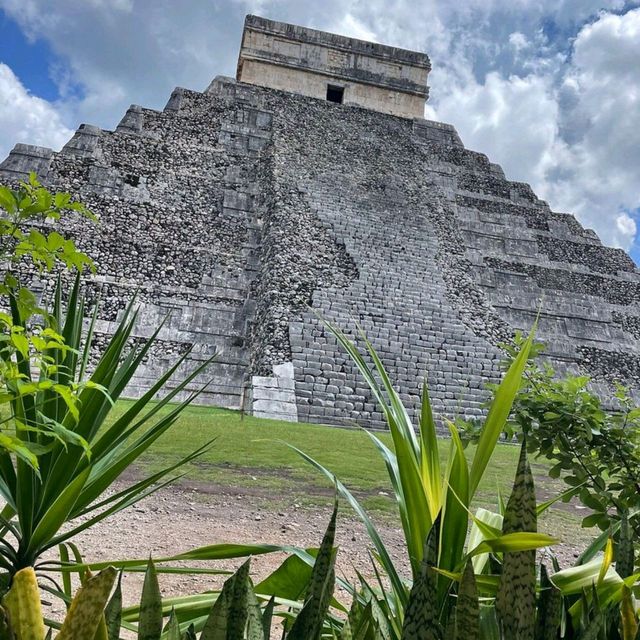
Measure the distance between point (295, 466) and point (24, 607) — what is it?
400 centimetres

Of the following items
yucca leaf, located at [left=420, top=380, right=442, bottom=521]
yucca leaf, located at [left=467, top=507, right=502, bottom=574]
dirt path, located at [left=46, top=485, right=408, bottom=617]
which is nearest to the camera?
yucca leaf, located at [left=420, top=380, right=442, bottom=521]

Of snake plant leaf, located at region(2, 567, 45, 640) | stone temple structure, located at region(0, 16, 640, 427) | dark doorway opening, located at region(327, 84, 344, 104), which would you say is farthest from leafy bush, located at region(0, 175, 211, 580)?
dark doorway opening, located at region(327, 84, 344, 104)

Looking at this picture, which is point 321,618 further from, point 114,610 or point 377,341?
point 377,341

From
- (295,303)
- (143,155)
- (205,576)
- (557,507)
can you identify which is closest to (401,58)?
(143,155)

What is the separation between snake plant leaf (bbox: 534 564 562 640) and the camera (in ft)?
3.17

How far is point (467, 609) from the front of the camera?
0.82 metres

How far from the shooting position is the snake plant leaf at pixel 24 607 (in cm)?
75

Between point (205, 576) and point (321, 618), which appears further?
point (205, 576)

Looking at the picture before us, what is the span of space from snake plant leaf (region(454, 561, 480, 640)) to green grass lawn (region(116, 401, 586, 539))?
2.07m

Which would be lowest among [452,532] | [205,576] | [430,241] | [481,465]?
[205,576]

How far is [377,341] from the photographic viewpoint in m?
9.38

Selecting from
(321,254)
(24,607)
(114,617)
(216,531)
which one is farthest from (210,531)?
(321,254)

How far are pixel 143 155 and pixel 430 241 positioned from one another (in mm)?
6661

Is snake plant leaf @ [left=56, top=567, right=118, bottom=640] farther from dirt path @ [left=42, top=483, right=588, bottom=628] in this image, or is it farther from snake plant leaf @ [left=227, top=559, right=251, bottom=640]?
dirt path @ [left=42, top=483, right=588, bottom=628]
